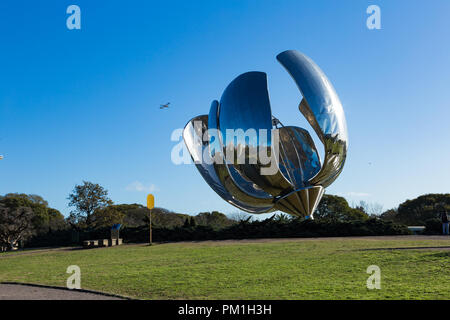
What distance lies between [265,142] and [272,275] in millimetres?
3173

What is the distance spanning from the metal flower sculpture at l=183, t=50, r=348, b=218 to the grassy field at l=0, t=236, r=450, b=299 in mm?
1659

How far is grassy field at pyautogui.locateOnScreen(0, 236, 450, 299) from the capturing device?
23.6 ft

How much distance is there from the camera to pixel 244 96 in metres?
9.49

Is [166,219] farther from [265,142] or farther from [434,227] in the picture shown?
[265,142]

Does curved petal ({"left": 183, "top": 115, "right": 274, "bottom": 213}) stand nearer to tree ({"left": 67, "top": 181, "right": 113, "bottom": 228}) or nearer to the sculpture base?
the sculpture base

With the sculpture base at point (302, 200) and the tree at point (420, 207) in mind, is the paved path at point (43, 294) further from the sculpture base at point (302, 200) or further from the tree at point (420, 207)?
the tree at point (420, 207)

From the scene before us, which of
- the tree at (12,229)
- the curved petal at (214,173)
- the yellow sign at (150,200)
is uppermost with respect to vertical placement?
the curved petal at (214,173)

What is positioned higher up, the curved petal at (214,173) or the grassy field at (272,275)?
the curved petal at (214,173)

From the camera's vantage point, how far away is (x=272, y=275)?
917 centimetres

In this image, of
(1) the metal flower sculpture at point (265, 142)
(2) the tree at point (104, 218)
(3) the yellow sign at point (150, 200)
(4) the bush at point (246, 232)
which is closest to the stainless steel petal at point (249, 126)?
(1) the metal flower sculpture at point (265, 142)

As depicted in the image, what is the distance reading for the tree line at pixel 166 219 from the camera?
21.4 metres
